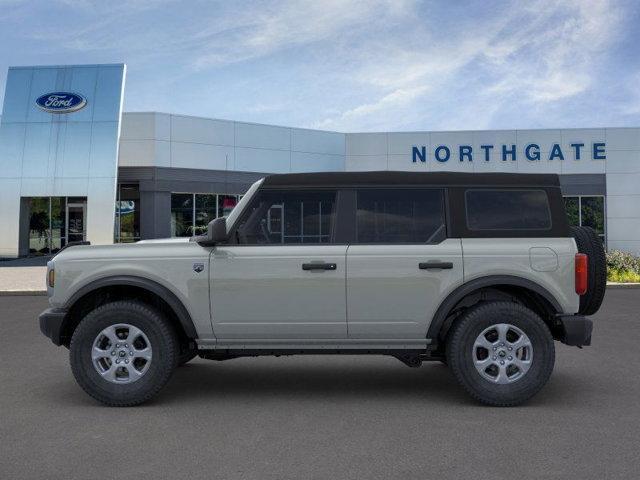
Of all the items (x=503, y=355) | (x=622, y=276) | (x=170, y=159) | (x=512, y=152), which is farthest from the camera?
(x=512, y=152)

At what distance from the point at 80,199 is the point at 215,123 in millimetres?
6749

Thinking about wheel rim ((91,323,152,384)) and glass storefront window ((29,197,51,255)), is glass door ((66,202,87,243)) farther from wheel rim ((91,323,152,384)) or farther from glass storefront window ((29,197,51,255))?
wheel rim ((91,323,152,384))

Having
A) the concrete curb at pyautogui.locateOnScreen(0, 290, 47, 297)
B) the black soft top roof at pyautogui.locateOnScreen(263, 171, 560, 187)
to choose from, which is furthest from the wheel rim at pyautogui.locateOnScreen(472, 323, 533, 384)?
the concrete curb at pyautogui.locateOnScreen(0, 290, 47, 297)

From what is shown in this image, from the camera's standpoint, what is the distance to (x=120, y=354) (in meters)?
5.71

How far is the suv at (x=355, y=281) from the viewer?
564 cm

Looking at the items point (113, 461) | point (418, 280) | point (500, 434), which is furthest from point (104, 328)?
point (500, 434)

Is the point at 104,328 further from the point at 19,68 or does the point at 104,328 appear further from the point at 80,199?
the point at 19,68

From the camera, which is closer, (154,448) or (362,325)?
(154,448)

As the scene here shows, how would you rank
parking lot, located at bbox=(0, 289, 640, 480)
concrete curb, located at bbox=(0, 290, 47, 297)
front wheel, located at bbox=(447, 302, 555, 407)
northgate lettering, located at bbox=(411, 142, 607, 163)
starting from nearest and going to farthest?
parking lot, located at bbox=(0, 289, 640, 480), front wheel, located at bbox=(447, 302, 555, 407), concrete curb, located at bbox=(0, 290, 47, 297), northgate lettering, located at bbox=(411, 142, 607, 163)

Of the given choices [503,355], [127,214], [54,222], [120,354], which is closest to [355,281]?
[503,355]

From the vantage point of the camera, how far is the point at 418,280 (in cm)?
565

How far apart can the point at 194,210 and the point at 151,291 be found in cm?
2539

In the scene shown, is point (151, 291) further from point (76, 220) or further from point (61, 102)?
point (76, 220)

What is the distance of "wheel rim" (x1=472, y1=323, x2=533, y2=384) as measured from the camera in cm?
560
